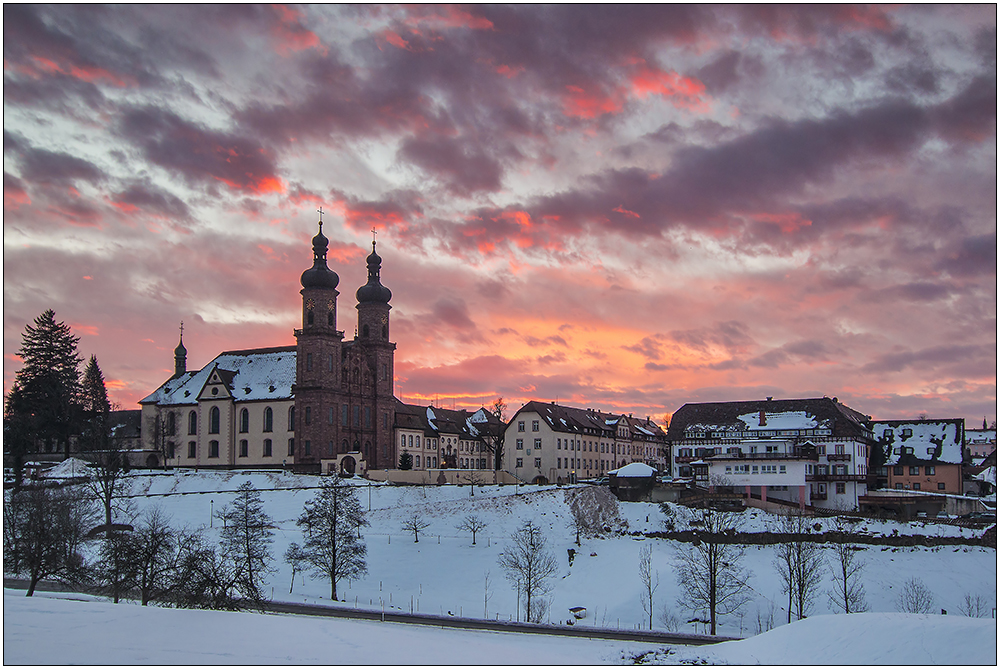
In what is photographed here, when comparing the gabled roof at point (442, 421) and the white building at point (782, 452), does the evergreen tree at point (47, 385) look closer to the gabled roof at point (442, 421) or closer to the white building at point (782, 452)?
the gabled roof at point (442, 421)

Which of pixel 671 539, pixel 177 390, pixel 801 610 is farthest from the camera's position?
pixel 177 390

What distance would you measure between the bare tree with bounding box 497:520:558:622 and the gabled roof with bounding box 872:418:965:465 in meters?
42.2

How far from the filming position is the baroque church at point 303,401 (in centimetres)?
9169

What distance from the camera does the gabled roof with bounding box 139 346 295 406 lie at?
95.8 metres

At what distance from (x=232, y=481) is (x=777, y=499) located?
46.9 meters

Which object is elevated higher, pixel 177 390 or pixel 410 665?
pixel 177 390

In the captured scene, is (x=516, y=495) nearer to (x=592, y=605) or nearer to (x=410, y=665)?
(x=592, y=605)

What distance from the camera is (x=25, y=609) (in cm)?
3159

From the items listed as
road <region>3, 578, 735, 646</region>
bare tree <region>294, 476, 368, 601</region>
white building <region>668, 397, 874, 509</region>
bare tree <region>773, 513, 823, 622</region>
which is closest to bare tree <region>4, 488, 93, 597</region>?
road <region>3, 578, 735, 646</region>

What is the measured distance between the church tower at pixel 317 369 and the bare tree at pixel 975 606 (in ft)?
192

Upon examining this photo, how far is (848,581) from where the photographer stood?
54344 millimetres

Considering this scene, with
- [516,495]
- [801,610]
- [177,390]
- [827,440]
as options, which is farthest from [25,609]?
[177,390]

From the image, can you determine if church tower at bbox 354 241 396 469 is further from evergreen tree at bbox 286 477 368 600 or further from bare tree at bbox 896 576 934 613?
bare tree at bbox 896 576 934 613

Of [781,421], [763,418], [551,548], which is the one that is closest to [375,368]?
[763,418]
